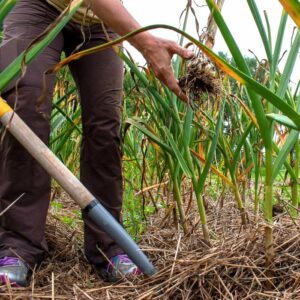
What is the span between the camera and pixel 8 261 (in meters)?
1.24

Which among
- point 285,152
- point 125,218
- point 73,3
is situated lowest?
point 125,218

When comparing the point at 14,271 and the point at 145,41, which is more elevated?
the point at 145,41

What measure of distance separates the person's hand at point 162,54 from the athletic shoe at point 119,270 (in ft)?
A: 1.46

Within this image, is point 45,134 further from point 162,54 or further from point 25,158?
point 162,54

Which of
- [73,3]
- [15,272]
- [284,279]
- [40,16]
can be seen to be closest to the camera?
[73,3]

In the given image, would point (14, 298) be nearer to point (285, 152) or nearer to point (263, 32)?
point (285, 152)

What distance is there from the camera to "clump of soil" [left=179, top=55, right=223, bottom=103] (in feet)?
3.59

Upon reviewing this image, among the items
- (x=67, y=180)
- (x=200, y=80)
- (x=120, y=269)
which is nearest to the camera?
(x=67, y=180)

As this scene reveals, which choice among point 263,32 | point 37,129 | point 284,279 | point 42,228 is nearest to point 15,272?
point 42,228

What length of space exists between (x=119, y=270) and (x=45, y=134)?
1.25 feet

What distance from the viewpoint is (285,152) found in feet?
3.22

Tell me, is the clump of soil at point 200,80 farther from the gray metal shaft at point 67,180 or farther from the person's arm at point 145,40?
the gray metal shaft at point 67,180

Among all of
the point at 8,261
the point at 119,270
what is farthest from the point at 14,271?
the point at 119,270

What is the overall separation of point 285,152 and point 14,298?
1.96ft
